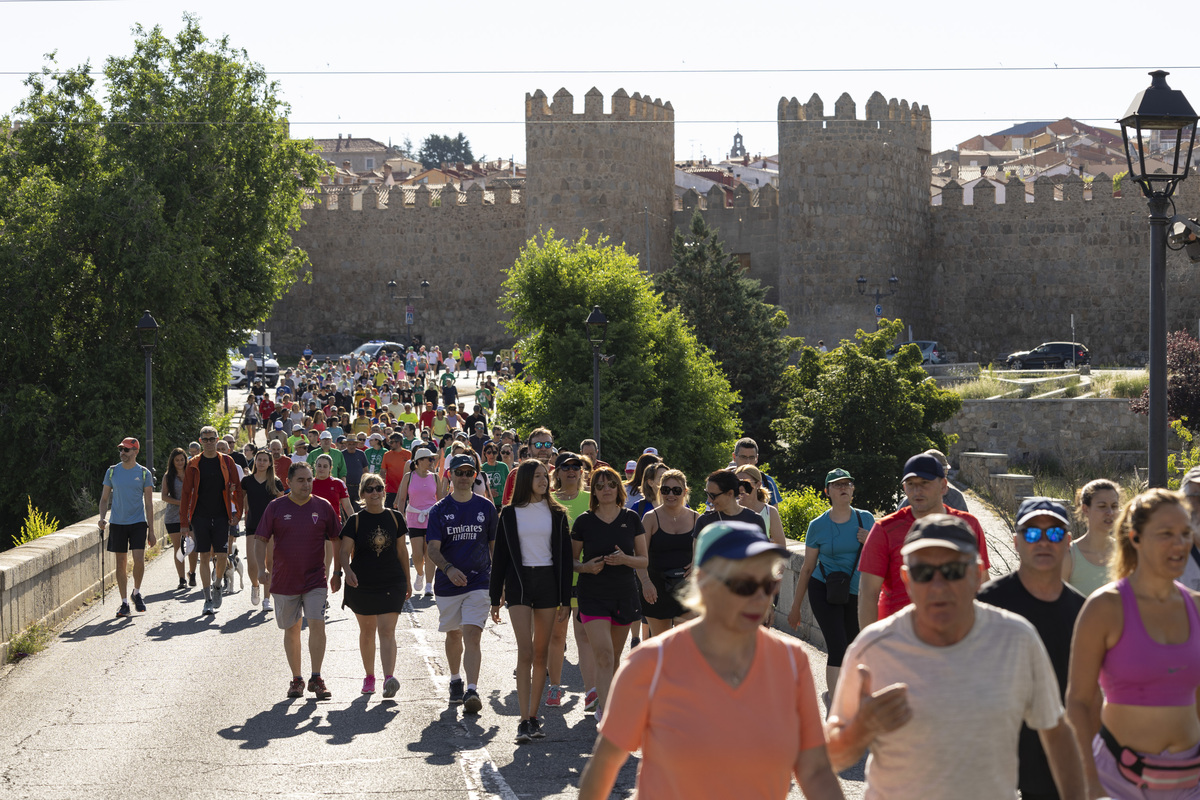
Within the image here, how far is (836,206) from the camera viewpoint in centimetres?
4544

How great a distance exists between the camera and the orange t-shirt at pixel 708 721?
3.35 metres

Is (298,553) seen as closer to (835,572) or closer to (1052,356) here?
(835,572)

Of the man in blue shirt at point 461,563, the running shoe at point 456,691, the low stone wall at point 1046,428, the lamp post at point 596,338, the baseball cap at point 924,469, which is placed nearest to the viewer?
the baseball cap at point 924,469

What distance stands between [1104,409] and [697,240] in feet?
38.1

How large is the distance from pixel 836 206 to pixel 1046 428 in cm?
1372

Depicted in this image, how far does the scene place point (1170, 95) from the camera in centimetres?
784

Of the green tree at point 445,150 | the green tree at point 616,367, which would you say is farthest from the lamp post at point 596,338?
the green tree at point 445,150

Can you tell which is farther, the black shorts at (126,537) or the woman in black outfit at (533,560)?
the black shorts at (126,537)

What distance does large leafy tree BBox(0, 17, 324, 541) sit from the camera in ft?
85.1

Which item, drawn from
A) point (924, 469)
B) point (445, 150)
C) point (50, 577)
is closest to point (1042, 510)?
point (924, 469)

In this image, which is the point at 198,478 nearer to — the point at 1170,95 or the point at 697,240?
the point at 1170,95

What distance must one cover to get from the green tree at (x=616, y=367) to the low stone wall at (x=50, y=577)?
38.1 feet

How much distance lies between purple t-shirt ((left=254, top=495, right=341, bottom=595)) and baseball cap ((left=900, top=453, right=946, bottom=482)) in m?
4.58

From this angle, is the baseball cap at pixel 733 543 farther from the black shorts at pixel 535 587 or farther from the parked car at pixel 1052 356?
Result: the parked car at pixel 1052 356
